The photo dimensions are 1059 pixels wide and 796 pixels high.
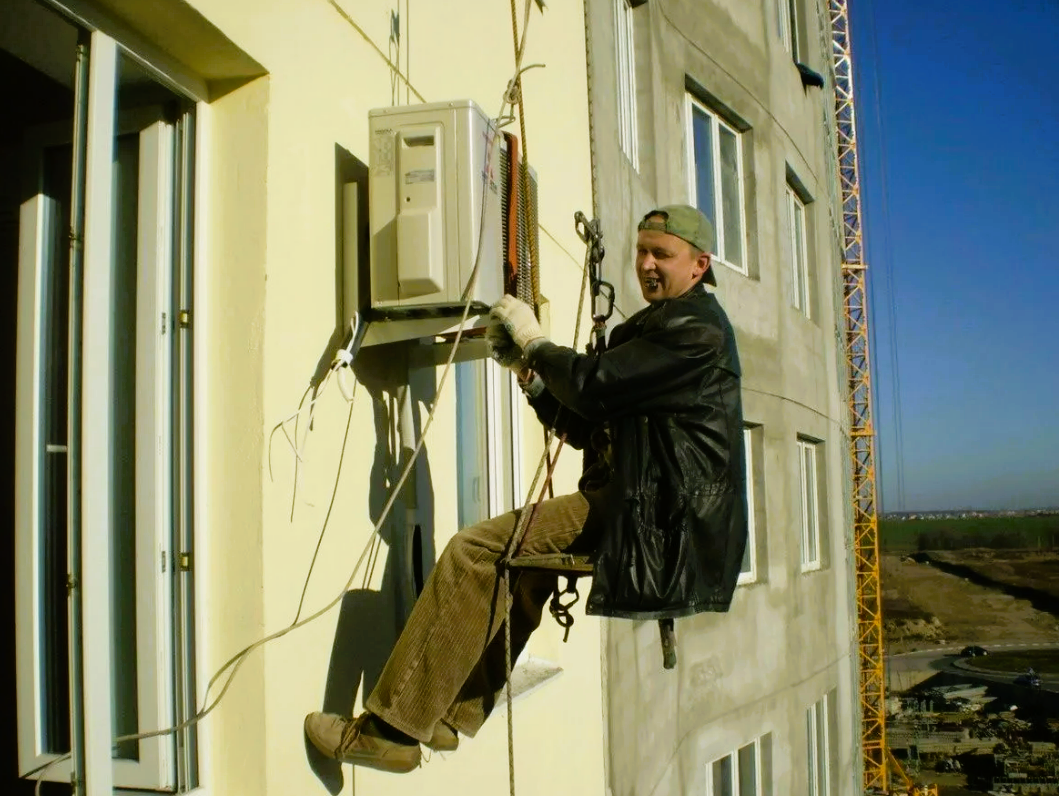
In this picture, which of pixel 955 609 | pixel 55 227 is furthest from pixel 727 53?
pixel 955 609

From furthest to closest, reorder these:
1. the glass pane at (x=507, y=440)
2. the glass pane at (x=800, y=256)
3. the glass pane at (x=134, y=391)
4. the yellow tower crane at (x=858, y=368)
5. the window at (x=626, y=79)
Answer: the yellow tower crane at (x=858, y=368) < the glass pane at (x=800, y=256) < the window at (x=626, y=79) < the glass pane at (x=507, y=440) < the glass pane at (x=134, y=391)

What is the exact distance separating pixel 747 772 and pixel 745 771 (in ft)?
0.07

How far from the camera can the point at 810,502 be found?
1323cm

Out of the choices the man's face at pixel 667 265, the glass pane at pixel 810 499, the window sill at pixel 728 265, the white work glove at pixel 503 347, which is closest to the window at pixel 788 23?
the window sill at pixel 728 265

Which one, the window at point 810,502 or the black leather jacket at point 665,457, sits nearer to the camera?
the black leather jacket at point 665,457

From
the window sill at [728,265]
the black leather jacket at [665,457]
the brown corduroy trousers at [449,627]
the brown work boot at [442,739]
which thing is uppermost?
the window sill at [728,265]

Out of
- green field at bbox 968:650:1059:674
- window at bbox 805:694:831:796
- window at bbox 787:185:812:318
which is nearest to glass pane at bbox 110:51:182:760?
window at bbox 805:694:831:796

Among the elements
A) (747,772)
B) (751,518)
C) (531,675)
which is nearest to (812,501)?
(751,518)

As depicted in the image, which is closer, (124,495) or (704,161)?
(124,495)

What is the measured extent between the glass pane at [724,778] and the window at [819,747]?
2349mm

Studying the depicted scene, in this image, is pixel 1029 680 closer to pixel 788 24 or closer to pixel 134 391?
pixel 788 24

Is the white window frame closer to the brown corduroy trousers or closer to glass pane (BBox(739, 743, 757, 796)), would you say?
glass pane (BBox(739, 743, 757, 796))

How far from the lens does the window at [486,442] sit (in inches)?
194

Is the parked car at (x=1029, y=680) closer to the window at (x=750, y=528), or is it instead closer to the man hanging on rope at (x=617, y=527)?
the window at (x=750, y=528)
